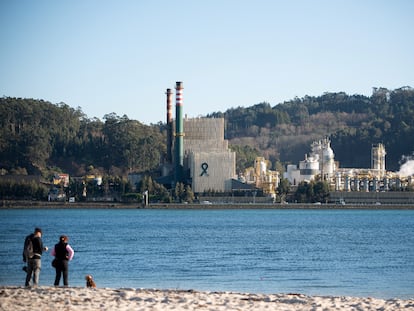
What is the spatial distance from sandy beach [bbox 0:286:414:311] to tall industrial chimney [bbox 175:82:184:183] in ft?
271

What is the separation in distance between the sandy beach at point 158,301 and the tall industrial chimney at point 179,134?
3249 inches

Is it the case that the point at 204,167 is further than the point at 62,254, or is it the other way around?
the point at 204,167

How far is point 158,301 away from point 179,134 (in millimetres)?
86537

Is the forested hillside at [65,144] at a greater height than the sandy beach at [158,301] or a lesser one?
greater

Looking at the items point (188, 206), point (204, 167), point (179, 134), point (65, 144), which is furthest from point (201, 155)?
point (65, 144)

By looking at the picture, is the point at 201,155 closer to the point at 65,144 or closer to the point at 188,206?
the point at 188,206

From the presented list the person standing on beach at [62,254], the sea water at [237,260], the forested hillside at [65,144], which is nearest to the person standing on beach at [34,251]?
the person standing on beach at [62,254]

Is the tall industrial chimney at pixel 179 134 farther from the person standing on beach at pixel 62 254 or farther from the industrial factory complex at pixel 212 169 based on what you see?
the person standing on beach at pixel 62 254

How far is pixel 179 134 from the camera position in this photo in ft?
353

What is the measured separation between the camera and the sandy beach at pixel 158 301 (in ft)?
66.4

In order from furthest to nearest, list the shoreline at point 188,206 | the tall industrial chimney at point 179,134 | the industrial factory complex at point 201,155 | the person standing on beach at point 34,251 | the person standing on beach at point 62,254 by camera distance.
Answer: the shoreline at point 188,206 → the industrial factory complex at point 201,155 → the tall industrial chimney at point 179,134 → the person standing on beach at point 62,254 → the person standing on beach at point 34,251

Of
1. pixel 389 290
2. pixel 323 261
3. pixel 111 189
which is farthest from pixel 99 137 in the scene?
pixel 389 290

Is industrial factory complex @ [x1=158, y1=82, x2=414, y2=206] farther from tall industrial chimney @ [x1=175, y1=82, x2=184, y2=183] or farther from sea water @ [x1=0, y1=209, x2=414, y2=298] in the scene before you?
sea water @ [x1=0, y1=209, x2=414, y2=298]

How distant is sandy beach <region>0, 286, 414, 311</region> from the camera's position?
66.4 feet
